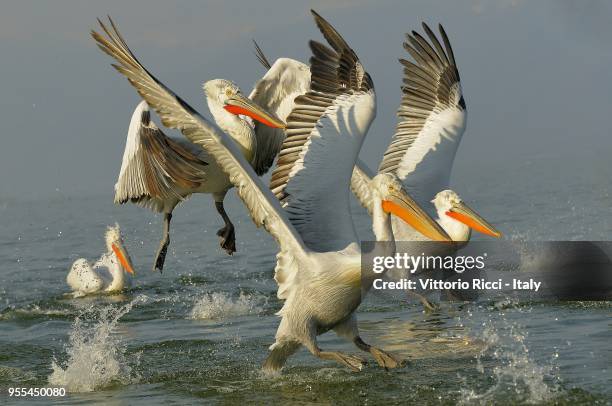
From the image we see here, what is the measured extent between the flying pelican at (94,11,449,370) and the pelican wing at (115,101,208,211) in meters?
1.16

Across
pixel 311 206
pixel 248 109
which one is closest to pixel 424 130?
pixel 248 109

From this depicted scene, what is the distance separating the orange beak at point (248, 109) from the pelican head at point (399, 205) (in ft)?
6.93

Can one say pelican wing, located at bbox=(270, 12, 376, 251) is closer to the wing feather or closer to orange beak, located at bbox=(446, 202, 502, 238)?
the wing feather

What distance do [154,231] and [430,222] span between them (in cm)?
1952

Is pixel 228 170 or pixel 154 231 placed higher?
pixel 228 170

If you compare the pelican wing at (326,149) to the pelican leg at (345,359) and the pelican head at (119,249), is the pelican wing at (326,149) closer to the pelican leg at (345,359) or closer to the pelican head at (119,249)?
the pelican leg at (345,359)

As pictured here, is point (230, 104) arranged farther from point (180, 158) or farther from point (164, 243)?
point (164, 243)

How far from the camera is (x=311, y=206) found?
7.62 m

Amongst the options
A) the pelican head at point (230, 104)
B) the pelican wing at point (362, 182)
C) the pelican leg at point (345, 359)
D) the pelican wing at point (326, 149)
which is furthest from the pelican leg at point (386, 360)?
the pelican wing at point (362, 182)

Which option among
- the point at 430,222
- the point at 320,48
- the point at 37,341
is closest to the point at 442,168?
the point at 320,48

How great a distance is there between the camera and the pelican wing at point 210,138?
6879mm

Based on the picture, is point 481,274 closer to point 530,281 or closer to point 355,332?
point 530,281

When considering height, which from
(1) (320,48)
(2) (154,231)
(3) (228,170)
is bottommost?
(2) (154,231)

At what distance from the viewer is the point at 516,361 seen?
7203 millimetres
